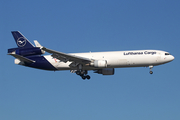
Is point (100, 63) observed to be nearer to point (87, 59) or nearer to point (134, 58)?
point (87, 59)

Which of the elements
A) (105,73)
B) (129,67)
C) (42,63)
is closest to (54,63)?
(42,63)

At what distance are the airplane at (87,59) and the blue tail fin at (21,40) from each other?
2.66 ft

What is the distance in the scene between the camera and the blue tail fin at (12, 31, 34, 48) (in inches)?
1869

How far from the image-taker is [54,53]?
41.6m

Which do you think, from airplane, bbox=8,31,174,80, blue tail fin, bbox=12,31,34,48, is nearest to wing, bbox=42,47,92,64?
airplane, bbox=8,31,174,80

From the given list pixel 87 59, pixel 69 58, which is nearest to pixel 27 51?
pixel 69 58

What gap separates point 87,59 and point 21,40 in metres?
12.3

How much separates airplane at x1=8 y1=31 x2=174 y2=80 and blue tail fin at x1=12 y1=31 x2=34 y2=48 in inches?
A: 32.0

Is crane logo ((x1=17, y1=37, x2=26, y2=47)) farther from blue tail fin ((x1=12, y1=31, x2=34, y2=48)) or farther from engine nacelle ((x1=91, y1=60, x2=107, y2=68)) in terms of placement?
engine nacelle ((x1=91, y1=60, x2=107, y2=68))

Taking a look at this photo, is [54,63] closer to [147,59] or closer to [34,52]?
[34,52]

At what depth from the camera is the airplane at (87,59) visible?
4341 cm

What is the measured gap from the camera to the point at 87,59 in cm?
4319

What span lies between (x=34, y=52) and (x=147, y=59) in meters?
17.4

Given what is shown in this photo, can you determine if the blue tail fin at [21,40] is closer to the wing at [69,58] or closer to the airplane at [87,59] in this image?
the airplane at [87,59]
